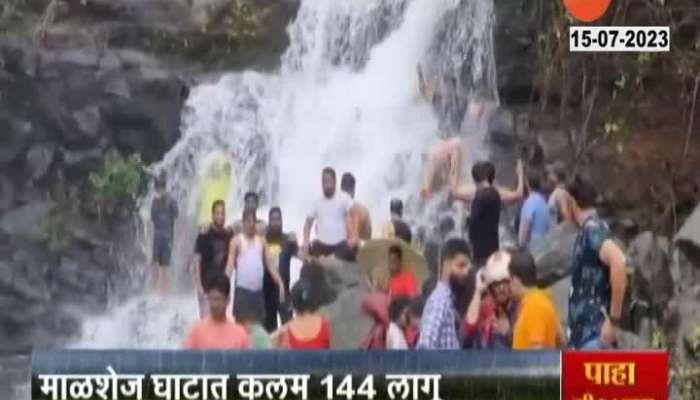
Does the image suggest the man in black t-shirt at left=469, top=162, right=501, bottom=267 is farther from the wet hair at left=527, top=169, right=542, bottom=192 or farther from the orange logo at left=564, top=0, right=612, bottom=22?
the orange logo at left=564, top=0, right=612, bottom=22

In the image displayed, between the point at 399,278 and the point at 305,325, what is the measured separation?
26cm

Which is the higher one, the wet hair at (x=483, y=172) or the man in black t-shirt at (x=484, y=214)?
the wet hair at (x=483, y=172)

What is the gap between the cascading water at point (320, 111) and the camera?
2.91 metres

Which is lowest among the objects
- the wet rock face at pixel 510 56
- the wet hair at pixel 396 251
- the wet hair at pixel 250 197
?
the wet hair at pixel 396 251

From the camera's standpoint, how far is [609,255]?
9.54 ft

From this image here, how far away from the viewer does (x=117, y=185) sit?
9.57 ft

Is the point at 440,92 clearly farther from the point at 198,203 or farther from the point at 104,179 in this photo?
the point at 104,179

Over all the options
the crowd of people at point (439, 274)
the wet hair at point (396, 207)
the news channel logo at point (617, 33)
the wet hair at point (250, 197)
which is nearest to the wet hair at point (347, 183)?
the crowd of people at point (439, 274)

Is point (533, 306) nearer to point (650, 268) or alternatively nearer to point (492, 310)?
point (492, 310)

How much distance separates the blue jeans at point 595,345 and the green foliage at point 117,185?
1.18 m

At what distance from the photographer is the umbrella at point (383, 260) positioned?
9.53 ft

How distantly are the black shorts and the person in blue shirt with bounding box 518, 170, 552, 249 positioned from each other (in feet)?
2.88

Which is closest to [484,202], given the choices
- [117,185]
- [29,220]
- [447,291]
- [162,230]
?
[447,291]

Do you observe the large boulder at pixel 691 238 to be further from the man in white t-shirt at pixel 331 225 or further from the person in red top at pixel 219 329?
the person in red top at pixel 219 329
